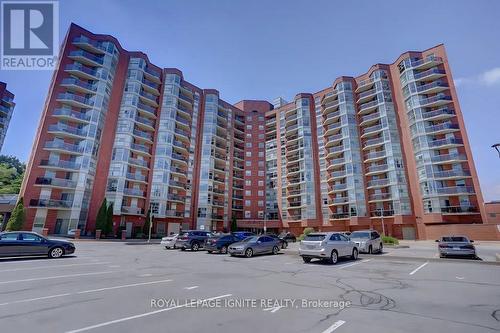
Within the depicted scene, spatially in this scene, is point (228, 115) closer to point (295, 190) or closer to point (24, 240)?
point (295, 190)

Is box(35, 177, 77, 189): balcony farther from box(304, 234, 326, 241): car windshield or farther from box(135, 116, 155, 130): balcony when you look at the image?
box(304, 234, 326, 241): car windshield

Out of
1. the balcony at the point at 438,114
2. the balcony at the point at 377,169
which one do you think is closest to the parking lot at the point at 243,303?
the balcony at the point at 377,169

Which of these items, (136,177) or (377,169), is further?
(377,169)

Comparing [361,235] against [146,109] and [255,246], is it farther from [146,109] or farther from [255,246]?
[146,109]

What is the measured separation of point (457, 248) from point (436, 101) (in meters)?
38.4

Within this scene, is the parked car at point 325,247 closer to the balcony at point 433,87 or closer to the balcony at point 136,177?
the balcony at point 136,177

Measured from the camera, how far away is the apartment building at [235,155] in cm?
4228

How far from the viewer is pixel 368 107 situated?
55625mm

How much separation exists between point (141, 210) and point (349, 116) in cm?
4775

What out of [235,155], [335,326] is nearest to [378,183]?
[235,155]

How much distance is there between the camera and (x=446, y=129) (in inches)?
1781

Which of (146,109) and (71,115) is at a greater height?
(146,109)

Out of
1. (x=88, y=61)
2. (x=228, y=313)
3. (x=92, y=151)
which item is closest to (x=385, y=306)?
(x=228, y=313)

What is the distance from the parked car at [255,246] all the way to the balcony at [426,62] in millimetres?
→ 48191
